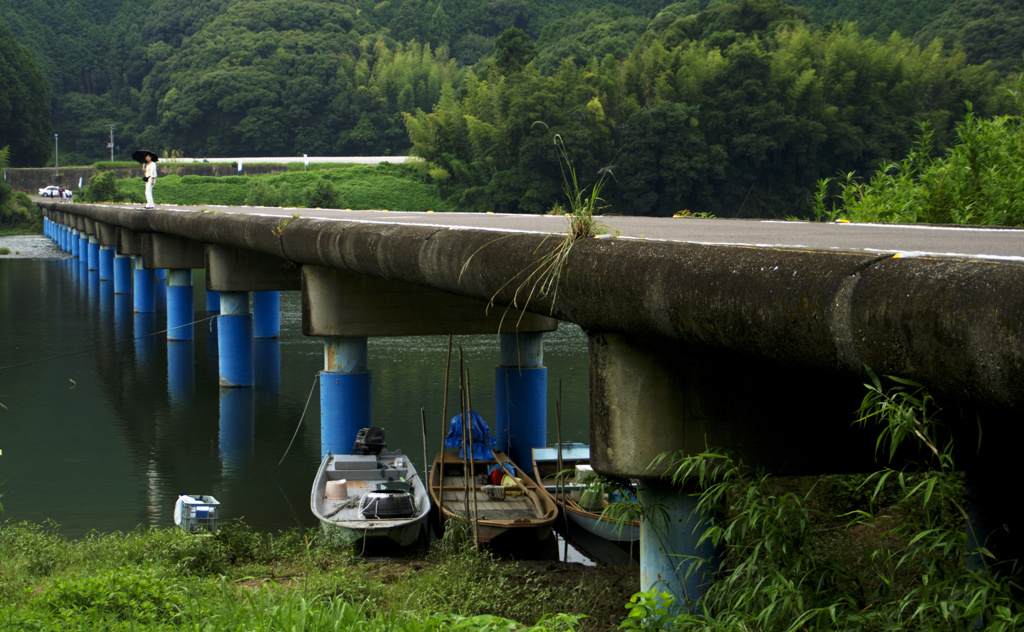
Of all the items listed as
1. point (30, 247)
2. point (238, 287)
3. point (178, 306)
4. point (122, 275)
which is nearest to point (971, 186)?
point (238, 287)

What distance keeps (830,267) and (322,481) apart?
11.2 metres

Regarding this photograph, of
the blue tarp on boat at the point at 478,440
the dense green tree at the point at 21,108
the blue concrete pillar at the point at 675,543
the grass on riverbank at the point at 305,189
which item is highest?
the dense green tree at the point at 21,108

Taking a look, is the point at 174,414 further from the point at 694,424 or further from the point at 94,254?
the point at 94,254

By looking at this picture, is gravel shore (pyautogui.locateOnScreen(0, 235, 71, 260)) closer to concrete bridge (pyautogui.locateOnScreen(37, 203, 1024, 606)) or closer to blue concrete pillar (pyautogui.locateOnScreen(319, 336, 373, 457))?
blue concrete pillar (pyautogui.locateOnScreen(319, 336, 373, 457))

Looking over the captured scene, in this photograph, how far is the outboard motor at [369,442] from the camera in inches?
654

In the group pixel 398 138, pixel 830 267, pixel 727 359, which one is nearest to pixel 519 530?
pixel 727 359

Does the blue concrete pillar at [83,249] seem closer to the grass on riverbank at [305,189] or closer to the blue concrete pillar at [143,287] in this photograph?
the grass on riverbank at [305,189]

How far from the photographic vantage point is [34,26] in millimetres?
154875

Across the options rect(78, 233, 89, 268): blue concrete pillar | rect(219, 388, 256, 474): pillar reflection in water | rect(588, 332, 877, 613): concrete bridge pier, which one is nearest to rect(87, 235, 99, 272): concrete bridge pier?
rect(78, 233, 89, 268): blue concrete pillar

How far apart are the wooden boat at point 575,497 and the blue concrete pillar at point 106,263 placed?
45.4 meters

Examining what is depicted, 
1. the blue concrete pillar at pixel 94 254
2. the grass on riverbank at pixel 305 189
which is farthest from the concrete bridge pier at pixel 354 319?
the grass on riverbank at pixel 305 189

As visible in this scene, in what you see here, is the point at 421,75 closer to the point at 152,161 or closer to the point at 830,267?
the point at 152,161

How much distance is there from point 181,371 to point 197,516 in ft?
58.4

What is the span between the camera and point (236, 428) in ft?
76.6
